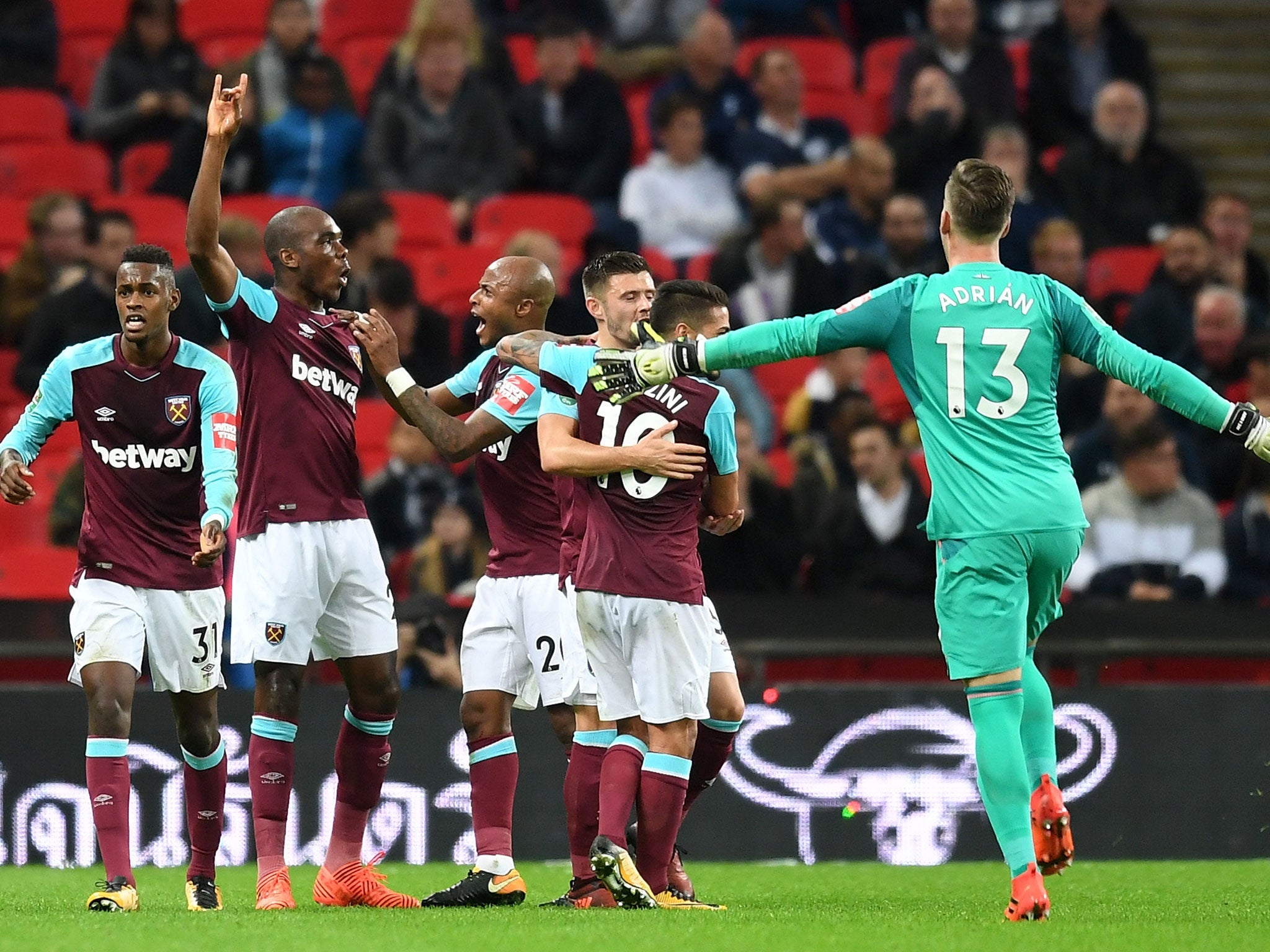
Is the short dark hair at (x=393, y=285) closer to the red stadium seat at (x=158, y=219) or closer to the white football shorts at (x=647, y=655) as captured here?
the red stadium seat at (x=158, y=219)

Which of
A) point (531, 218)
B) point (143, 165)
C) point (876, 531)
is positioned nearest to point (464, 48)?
point (531, 218)

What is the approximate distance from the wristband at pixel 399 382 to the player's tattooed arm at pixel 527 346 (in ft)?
1.18

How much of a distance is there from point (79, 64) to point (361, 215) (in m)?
4.02

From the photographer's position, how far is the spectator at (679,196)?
14023mm

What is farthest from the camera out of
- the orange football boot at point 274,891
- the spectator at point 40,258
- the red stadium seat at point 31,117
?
the red stadium seat at point 31,117

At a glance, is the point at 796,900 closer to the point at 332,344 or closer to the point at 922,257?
the point at 332,344

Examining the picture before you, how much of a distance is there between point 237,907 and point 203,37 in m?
9.81

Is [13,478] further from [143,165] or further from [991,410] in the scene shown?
[143,165]

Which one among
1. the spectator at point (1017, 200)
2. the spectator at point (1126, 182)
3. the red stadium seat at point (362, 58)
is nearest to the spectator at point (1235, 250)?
the spectator at point (1126, 182)

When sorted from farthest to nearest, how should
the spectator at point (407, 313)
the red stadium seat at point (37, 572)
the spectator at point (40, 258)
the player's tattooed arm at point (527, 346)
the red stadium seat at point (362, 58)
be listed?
the red stadium seat at point (362, 58), the spectator at point (40, 258), the spectator at point (407, 313), the red stadium seat at point (37, 572), the player's tattooed arm at point (527, 346)

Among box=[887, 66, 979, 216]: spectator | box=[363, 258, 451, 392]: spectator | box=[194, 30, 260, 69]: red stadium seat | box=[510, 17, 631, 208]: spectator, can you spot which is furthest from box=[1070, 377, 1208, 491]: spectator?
box=[194, 30, 260, 69]: red stadium seat

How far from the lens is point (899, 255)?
13.1 meters

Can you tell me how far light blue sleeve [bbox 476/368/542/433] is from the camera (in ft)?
22.9

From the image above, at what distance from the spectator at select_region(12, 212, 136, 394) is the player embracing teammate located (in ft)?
16.9
